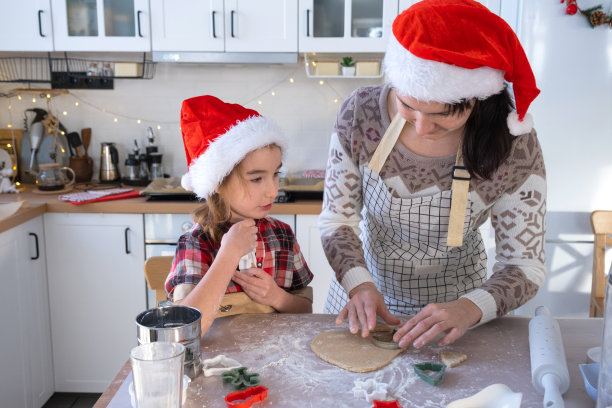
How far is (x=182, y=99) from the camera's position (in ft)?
9.23

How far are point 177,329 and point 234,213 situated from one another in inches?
18.6

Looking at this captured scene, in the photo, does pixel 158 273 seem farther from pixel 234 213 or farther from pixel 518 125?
pixel 518 125

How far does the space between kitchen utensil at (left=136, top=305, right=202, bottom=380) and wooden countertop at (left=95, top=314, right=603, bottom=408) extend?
0.03 m

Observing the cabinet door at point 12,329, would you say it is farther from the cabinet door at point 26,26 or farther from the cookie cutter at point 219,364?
the cookie cutter at point 219,364

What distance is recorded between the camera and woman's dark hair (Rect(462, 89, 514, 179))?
3.82 ft

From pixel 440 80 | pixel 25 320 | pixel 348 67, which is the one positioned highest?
pixel 348 67

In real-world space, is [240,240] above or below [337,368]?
above

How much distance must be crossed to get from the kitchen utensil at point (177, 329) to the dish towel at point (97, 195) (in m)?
1.47

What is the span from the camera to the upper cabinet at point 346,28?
245 cm

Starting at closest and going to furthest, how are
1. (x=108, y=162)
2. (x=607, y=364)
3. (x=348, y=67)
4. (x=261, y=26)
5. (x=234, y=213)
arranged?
(x=607, y=364), (x=234, y=213), (x=261, y=26), (x=348, y=67), (x=108, y=162)

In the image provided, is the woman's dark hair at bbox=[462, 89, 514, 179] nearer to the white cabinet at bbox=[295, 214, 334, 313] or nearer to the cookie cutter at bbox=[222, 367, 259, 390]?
the cookie cutter at bbox=[222, 367, 259, 390]

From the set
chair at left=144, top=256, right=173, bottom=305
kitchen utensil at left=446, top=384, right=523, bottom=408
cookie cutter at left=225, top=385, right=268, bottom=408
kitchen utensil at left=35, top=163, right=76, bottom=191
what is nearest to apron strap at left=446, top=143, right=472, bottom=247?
kitchen utensil at left=446, top=384, right=523, bottom=408

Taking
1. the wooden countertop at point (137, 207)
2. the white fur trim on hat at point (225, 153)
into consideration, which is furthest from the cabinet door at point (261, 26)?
the white fur trim on hat at point (225, 153)

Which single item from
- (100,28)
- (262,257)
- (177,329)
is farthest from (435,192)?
(100,28)
